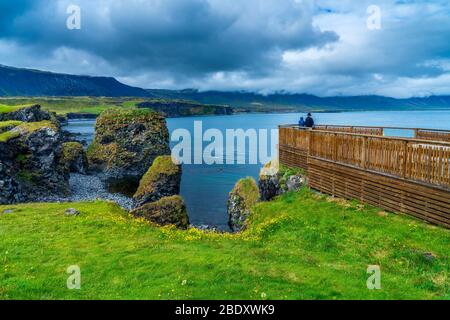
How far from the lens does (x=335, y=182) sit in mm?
26250

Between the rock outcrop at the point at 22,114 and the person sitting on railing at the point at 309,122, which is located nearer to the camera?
the person sitting on railing at the point at 309,122

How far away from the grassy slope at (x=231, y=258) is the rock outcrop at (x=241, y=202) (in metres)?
18.7

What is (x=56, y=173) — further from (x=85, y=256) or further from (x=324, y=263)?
(x=324, y=263)

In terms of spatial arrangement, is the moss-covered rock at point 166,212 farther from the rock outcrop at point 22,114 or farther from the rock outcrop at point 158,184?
the rock outcrop at point 22,114

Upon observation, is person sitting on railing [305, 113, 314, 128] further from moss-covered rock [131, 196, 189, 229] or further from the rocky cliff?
the rocky cliff

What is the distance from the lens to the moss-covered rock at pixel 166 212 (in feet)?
108

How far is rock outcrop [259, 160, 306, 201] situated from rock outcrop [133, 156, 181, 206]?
17662 mm

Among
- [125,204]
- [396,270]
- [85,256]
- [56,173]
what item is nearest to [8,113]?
[56,173]

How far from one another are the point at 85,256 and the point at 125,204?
3539 cm

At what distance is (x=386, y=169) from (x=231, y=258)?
11898 mm

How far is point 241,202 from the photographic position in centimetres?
4403

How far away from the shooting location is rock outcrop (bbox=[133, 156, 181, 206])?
49625 mm

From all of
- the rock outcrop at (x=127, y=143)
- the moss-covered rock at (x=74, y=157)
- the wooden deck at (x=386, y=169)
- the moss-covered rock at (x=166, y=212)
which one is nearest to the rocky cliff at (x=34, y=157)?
the moss-covered rock at (x=74, y=157)
